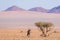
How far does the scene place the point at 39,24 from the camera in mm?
41062

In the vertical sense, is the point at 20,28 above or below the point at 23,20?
below

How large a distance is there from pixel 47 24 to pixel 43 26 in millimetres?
874

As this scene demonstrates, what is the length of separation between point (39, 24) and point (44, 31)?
1473 mm

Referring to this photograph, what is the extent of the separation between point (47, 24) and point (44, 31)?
1292mm

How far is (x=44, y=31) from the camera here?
135 ft

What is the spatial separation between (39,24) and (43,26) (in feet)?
2.48

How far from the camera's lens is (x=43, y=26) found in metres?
40.9

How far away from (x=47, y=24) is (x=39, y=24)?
1395 millimetres

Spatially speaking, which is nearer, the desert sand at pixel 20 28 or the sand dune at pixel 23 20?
the desert sand at pixel 20 28

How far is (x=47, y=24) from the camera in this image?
4134cm

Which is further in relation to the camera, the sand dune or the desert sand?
the sand dune

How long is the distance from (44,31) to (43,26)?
928mm

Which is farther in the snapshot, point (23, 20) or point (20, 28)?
point (23, 20)
